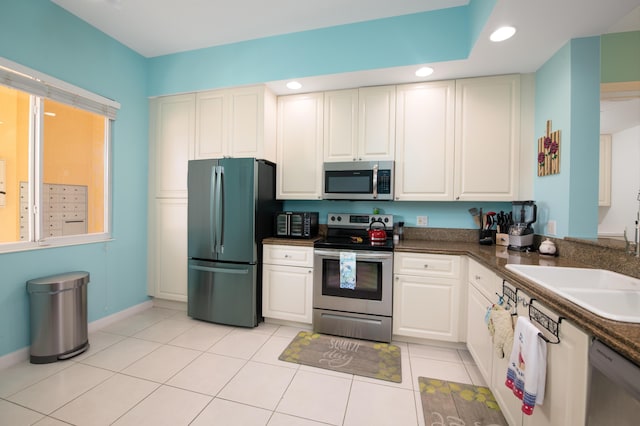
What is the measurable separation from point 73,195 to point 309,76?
2.55 meters

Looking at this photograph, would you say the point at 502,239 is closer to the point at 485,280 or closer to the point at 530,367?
the point at 485,280

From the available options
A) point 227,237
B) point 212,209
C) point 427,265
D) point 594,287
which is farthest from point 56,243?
point 594,287

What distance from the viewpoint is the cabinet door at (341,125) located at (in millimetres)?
2773

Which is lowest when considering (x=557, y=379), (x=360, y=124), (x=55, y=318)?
(x=55, y=318)

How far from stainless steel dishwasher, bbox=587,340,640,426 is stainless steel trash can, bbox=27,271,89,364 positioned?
3.20 meters

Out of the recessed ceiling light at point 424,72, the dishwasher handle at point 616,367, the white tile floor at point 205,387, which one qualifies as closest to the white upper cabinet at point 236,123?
the recessed ceiling light at point 424,72

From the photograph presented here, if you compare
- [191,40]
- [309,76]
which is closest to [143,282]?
[191,40]

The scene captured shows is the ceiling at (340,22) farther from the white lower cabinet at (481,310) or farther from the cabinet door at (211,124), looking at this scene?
the white lower cabinet at (481,310)

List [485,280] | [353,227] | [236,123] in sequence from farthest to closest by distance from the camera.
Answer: [353,227] < [236,123] < [485,280]

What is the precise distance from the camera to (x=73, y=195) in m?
2.50

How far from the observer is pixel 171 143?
121 inches

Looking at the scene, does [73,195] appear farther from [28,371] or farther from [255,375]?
[255,375]

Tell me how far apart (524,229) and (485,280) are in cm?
74

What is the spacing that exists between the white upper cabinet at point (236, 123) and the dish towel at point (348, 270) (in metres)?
1.36
